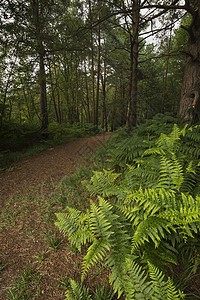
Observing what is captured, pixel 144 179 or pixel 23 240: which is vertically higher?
pixel 144 179

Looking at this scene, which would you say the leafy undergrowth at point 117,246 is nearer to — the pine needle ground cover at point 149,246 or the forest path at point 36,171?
the pine needle ground cover at point 149,246

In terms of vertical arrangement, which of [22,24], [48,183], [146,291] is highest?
[22,24]

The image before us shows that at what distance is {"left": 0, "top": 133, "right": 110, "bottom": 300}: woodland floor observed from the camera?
1546mm

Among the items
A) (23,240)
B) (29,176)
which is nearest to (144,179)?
(23,240)

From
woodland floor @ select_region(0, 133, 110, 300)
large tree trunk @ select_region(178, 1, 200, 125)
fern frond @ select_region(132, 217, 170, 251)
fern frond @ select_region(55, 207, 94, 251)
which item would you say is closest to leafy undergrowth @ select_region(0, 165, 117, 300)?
woodland floor @ select_region(0, 133, 110, 300)

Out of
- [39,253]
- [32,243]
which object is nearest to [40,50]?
[32,243]

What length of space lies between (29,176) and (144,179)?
368 cm

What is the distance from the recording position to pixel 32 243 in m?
2.11

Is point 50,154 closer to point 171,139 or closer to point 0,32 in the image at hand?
point 0,32

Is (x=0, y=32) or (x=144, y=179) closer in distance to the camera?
(x=144, y=179)

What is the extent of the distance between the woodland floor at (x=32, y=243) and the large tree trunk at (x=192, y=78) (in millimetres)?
4291

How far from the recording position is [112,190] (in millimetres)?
2162

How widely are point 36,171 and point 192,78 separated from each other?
5.76 m

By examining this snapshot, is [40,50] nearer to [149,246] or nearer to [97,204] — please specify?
[97,204]
